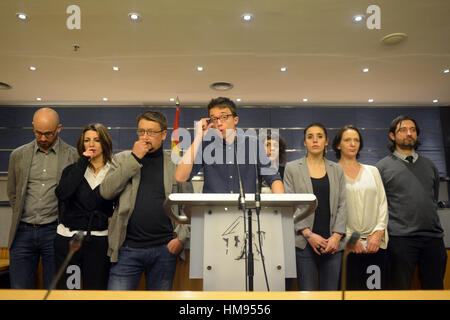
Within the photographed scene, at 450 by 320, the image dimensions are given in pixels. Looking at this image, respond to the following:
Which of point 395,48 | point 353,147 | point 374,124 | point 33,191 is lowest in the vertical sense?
point 33,191

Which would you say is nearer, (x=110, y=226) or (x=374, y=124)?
(x=110, y=226)

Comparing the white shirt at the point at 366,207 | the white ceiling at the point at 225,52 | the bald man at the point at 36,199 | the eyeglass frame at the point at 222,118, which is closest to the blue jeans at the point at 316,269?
the white shirt at the point at 366,207

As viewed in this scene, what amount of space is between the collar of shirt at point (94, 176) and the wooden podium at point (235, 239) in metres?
0.80

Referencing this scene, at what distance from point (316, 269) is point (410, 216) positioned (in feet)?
2.63

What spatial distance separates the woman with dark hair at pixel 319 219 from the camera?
159 centimetres

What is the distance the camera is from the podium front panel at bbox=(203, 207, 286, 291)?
3.25ft

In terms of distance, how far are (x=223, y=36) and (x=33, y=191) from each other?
2853mm

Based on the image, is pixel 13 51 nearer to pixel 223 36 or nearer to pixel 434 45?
pixel 223 36

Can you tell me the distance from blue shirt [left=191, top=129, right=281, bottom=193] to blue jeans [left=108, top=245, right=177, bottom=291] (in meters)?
0.39

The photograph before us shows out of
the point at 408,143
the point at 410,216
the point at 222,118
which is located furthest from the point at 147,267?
the point at 408,143

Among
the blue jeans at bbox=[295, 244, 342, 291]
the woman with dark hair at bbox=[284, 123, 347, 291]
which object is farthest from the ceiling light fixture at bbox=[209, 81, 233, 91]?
the blue jeans at bbox=[295, 244, 342, 291]

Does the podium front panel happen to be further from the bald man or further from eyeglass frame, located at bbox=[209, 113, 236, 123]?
the bald man

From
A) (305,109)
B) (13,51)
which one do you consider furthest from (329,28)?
(13,51)

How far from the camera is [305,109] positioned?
21.5ft
